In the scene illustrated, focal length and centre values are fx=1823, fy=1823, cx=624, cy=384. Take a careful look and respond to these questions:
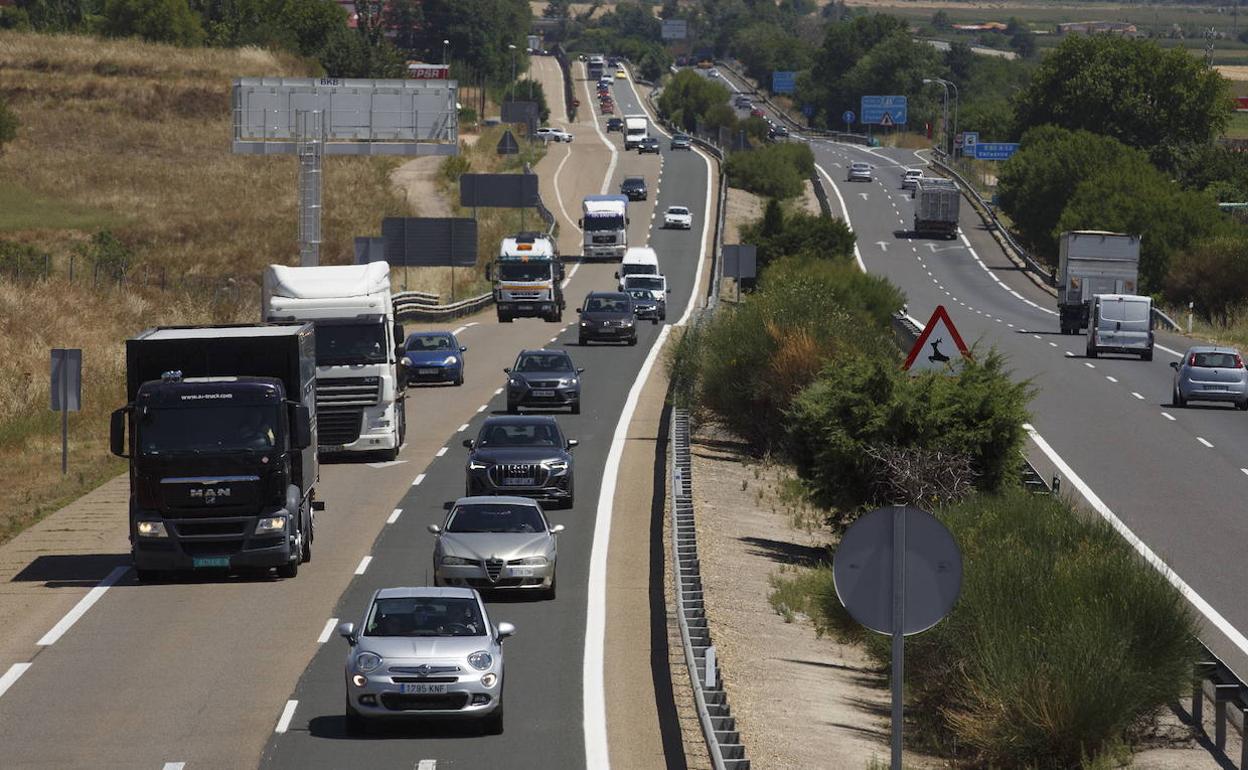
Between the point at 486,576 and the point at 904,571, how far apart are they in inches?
468

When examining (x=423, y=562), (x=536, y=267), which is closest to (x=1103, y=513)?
(x=423, y=562)

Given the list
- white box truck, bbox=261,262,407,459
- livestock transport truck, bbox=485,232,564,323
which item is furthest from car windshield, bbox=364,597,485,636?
livestock transport truck, bbox=485,232,564,323

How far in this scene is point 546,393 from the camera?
4341 centimetres

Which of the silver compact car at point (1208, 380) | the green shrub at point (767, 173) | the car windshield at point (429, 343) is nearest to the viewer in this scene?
the silver compact car at point (1208, 380)

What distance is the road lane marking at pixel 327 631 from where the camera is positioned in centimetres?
2146

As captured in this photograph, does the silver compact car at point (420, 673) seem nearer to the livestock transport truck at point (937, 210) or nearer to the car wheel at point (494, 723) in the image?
the car wheel at point (494, 723)

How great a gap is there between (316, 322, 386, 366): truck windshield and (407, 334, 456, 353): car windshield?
14947mm

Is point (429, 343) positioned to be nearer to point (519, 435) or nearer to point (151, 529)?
point (519, 435)

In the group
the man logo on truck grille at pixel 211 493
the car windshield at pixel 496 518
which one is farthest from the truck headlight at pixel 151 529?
the car windshield at pixel 496 518

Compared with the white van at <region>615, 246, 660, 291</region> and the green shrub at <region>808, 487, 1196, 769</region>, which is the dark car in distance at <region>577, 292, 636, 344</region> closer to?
the white van at <region>615, 246, 660, 291</region>

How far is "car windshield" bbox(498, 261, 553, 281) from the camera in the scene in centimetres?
6838

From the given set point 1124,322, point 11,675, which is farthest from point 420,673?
point 1124,322

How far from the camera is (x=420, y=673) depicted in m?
16.9

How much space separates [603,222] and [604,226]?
267 mm
